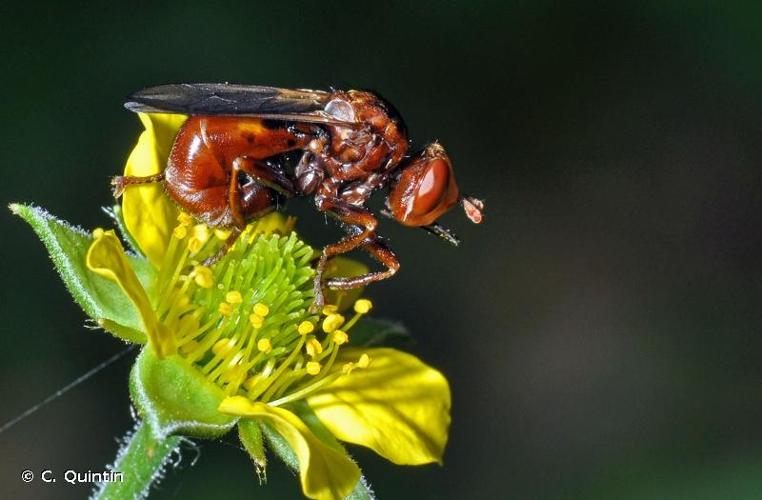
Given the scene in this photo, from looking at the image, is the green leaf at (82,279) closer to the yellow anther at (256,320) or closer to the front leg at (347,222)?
the yellow anther at (256,320)

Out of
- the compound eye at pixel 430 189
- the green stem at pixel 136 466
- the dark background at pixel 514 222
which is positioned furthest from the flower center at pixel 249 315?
the dark background at pixel 514 222

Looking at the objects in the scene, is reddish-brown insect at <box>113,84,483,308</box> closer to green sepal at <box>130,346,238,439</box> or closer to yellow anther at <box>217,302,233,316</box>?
yellow anther at <box>217,302,233,316</box>

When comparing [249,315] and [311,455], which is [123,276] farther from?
[311,455]

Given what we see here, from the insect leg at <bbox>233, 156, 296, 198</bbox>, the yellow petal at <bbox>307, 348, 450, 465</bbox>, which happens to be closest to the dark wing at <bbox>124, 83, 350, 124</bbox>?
the insect leg at <bbox>233, 156, 296, 198</bbox>

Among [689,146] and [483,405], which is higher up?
[689,146]

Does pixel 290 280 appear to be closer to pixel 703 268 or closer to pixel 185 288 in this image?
pixel 185 288

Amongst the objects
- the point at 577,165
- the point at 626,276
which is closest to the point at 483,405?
the point at 626,276
